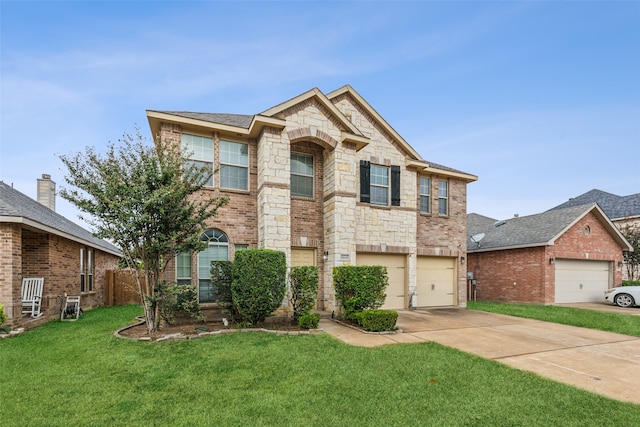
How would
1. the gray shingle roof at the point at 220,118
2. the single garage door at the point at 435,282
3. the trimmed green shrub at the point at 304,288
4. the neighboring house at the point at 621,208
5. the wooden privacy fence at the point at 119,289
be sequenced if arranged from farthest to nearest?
the neighboring house at the point at 621,208 → the wooden privacy fence at the point at 119,289 → the single garage door at the point at 435,282 → the gray shingle roof at the point at 220,118 → the trimmed green shrub at the point at 304,288

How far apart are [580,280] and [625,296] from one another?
70.6 inches

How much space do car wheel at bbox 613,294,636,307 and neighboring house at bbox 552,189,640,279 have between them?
336 inches

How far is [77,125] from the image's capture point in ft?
42.2

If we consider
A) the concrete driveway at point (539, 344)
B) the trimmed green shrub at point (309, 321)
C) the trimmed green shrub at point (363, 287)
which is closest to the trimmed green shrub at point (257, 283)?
the trimmed green shrub at point (309, 321)

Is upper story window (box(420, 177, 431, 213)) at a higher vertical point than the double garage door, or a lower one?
higher

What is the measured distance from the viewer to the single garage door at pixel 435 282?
12.6 meters

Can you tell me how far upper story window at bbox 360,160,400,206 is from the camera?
11.3 meters

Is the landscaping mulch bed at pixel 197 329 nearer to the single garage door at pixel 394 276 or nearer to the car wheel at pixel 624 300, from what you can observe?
the single garage door at pixel 394 276

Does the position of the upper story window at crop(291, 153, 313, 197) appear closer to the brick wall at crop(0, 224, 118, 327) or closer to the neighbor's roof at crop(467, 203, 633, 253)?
the brick wall at crop(0, 224, 118, 327)

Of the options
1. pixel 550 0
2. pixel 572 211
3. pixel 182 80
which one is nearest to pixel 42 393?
pixel 182 80

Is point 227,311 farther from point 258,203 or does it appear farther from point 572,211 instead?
point 572,211

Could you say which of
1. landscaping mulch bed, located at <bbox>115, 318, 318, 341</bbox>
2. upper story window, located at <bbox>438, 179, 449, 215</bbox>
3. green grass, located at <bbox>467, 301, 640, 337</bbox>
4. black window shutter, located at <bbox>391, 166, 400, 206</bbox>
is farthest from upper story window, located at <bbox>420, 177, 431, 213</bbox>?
landscaping mulch bed, located at <bbox>115, 318, 318, 341</bbox>

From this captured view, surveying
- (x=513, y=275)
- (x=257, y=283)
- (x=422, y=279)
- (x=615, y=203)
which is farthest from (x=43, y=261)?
(x=615, y=203)

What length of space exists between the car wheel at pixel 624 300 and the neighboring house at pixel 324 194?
7.34 meters
